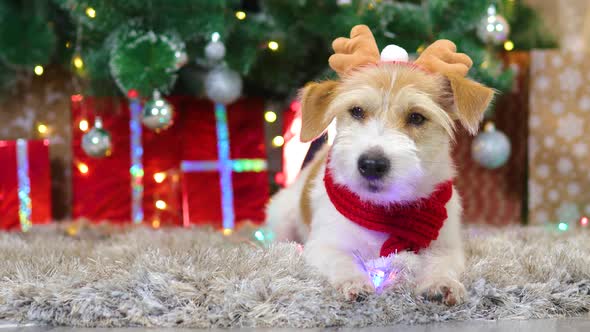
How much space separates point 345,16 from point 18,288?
1776 millimetres

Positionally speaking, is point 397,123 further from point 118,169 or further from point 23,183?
point 23,183

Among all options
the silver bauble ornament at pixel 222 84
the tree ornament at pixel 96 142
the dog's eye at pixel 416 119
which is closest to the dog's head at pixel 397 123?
the dog's eye at pixel 416 119

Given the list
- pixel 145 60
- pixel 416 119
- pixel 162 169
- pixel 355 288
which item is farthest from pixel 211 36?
pixel 355 288

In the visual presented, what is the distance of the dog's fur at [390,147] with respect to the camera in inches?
59.1

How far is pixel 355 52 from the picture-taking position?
72.1 inches

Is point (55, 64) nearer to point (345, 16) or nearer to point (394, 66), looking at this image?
point (345, 16)

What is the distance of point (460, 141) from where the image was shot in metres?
3.36

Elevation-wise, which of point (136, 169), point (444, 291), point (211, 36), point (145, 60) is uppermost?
point (211, 36)

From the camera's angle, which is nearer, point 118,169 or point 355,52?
point 355,52

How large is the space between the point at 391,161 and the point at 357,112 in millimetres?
252

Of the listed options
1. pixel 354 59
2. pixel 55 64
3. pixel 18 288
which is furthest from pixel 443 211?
pixel 55 64

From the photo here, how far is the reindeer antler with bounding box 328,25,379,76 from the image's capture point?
5.87 feet

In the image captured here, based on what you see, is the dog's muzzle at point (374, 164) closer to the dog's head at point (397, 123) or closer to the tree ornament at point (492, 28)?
the dog's head at point (397, 123)

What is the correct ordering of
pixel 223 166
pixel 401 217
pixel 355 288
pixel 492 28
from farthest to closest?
pixel 223 166, pixel 492 28, pixel 401 217, pixel 355 288
